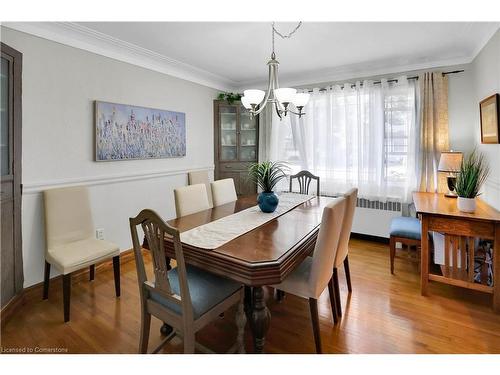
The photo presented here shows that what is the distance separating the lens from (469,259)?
232cm

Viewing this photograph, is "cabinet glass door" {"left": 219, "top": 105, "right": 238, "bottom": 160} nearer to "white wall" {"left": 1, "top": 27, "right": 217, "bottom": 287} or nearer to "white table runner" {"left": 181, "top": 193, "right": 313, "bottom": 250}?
"white wall" {"left": 1, "top": 27, "right": 217, "bottom": 287}

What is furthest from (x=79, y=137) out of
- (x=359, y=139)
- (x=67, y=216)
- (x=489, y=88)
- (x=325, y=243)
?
(x=489, y=88)

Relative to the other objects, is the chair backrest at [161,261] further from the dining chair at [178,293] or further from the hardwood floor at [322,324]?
the hardwood floor at [322,324]

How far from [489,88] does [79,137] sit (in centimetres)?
393

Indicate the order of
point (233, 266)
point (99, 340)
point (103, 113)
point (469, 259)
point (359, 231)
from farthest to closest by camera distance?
point (359, 231)
point (103, 113)
point (469, 259)
point (99, 340)
point (233, 266)

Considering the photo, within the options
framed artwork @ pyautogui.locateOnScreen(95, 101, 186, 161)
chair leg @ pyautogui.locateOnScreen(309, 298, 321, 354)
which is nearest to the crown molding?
framed artwork @ pyautogui.locateOnScreen(95, 101, 186, 161)

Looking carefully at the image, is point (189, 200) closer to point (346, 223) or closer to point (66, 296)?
point (66, 296)

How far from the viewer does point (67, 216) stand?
8.32ft

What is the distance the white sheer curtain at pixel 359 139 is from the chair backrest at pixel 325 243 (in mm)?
2282

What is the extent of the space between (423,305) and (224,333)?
1.66 metres

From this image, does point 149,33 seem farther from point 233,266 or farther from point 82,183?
point 233,266

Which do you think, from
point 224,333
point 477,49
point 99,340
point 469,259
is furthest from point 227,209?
point 477,49

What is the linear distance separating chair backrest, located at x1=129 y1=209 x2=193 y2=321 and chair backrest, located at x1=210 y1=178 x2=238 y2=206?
1361mm

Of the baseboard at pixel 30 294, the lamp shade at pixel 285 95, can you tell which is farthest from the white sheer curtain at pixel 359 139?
the baseboard at pixel 30 294
